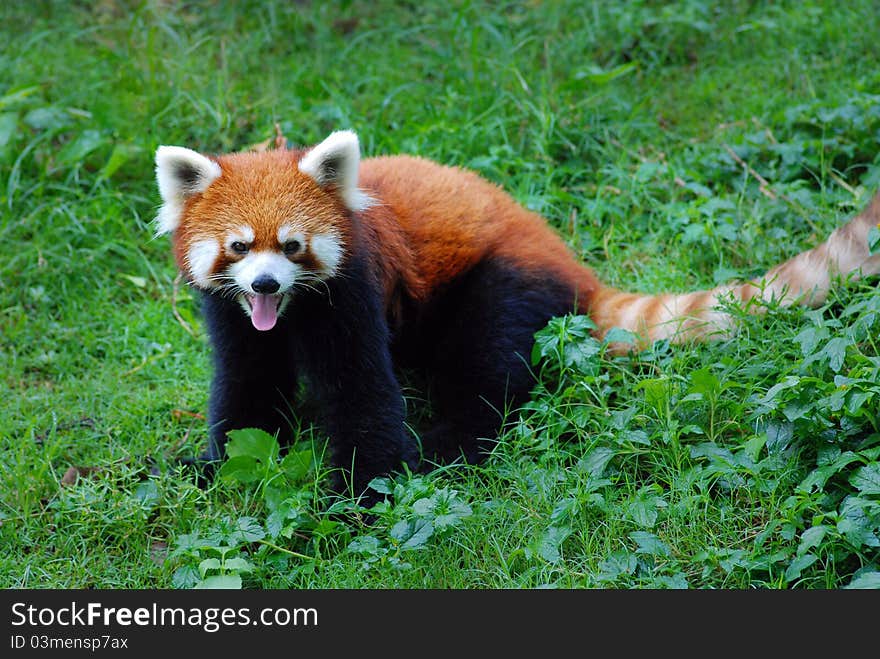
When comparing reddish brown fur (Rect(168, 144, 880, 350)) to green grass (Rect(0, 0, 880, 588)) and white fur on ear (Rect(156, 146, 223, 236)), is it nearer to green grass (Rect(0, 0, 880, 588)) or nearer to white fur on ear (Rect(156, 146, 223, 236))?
white fur on ear (Rect(156, 146, 223, 236))

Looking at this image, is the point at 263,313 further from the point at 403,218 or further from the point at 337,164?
the point at 403,218

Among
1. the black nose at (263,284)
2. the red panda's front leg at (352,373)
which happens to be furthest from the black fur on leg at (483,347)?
the black nose at (263,284)

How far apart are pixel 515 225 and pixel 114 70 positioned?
2873mm

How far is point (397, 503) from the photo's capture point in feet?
11.4

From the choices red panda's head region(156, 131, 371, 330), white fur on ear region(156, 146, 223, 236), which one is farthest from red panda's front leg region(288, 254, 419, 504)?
white fur on ear region(156, 146, 223, 236)

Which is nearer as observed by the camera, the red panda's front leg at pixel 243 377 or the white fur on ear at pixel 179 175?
the white fur on ear at pixel 179 175

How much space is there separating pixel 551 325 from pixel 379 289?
28.3 inches

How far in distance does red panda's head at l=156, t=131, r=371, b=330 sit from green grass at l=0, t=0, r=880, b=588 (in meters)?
0.67

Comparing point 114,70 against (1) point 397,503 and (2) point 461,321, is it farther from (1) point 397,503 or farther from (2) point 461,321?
(1) point 397,503

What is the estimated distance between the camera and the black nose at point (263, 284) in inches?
129

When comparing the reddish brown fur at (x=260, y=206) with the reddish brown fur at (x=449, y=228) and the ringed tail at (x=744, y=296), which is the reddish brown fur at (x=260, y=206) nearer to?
the reddish brown fur at (x=449, y=228)

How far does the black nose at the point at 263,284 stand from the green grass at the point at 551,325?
689mm

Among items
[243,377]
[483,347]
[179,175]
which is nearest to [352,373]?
[243,377]

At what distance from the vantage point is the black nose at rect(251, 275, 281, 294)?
10.7 feet
